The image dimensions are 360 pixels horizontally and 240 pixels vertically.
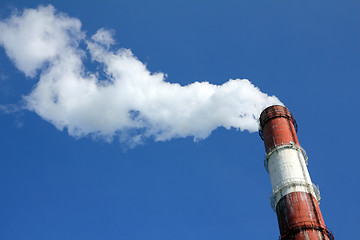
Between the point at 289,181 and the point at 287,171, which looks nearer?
the point at 289,181

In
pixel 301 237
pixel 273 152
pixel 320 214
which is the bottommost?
pixel 301 237

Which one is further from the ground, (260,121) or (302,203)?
(260,121)

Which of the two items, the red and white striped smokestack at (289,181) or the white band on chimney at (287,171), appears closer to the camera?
the red and white striped smokestack at (289,181)

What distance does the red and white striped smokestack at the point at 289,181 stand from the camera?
3394cm

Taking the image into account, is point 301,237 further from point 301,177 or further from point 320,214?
point 301,177

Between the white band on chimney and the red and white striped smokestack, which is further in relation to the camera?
the white band on chimney

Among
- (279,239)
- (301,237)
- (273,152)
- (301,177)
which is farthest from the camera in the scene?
(273,152)

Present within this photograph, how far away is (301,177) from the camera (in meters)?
37.5

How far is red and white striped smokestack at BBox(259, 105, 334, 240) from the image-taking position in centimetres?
3394

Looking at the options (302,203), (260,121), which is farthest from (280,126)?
(302,203)

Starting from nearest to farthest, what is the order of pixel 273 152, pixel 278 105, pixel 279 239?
pixel 279 239
pixel 273 152
pixel 278 105

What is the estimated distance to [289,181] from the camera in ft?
122

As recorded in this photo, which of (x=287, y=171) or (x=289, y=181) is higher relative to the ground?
(x=287, y=171)

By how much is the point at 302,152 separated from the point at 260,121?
6.76 meters
